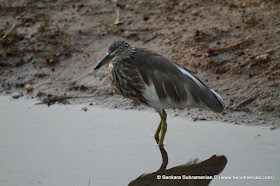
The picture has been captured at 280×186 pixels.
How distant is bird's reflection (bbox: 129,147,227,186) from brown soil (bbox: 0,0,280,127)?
102 centimetres

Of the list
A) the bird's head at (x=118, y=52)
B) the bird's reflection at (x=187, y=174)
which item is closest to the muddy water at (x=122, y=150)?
the bird's reflection at (x=187, y=174)

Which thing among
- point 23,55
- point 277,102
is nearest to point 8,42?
point 23,55

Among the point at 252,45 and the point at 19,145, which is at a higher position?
the point at 252,45

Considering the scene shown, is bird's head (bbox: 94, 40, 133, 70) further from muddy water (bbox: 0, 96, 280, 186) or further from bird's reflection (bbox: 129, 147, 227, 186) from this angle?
bird's reflection (bbox: 129, 147, 227, 186)

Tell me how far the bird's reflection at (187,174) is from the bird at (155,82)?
562 mm

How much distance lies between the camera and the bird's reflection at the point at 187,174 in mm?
4832

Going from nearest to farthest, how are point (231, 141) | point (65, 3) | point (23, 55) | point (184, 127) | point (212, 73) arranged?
point (231, 141)
point (184, 127)
point (212, 73)
point (23, 55)
point (65, 3)

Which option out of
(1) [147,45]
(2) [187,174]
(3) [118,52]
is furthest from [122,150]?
(1) [147,45]

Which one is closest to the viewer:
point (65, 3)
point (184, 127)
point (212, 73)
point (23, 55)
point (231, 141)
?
point (231, 141)

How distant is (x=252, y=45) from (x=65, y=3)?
138 inches

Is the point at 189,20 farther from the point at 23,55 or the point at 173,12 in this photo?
the point at 23,55

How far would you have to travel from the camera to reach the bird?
17.7 ft

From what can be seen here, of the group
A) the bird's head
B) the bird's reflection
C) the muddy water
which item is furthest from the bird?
the bird's reflection

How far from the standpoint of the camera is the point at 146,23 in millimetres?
7840
